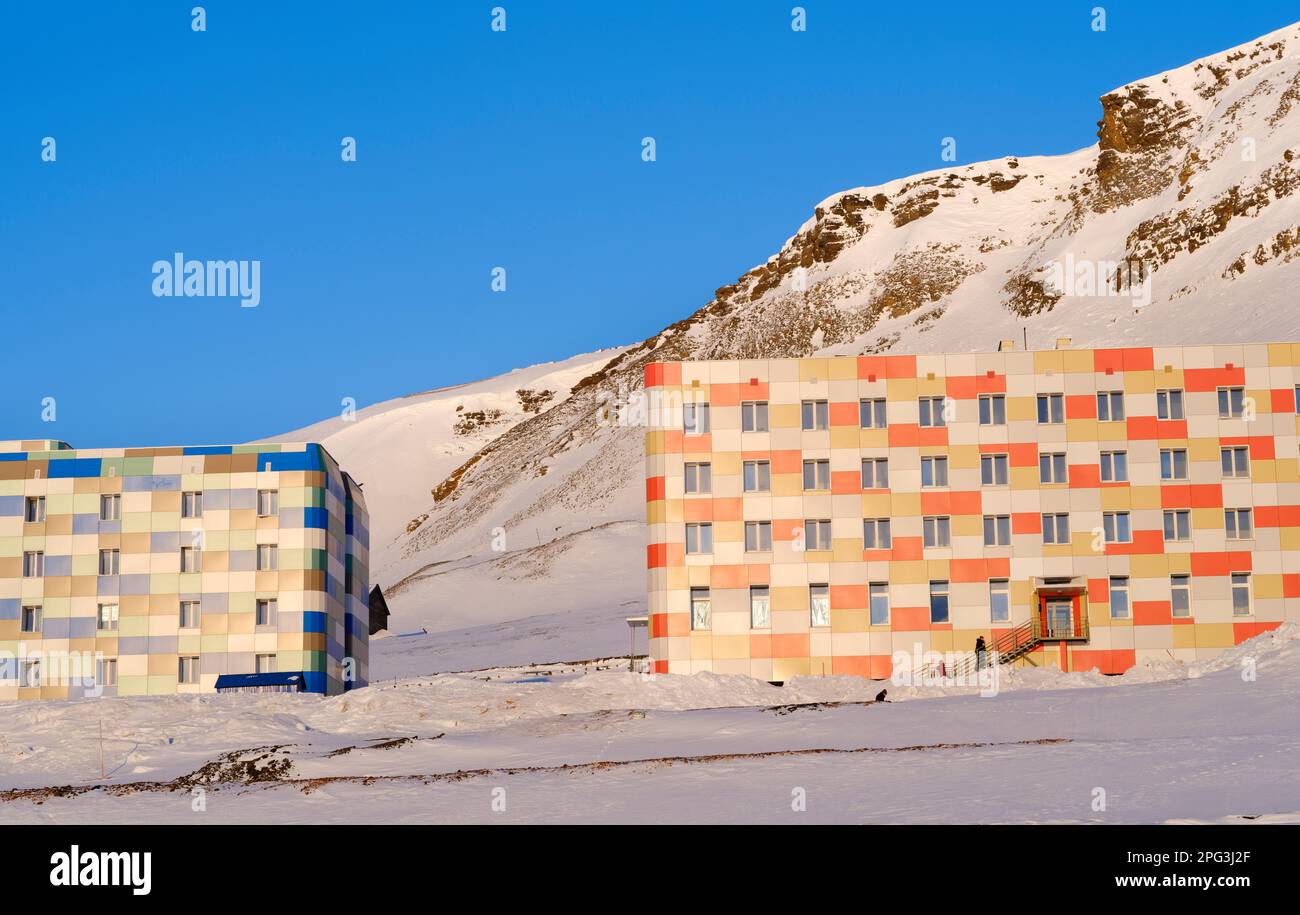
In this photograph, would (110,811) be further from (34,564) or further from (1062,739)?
(34,564)

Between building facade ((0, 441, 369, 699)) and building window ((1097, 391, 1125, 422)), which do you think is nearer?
building window ((1097, 391, 1125, 422))

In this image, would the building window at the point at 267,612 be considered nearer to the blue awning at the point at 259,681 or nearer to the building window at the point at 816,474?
the blue awning at the point at 259,681

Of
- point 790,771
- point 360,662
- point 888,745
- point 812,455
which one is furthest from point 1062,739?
point 360,662

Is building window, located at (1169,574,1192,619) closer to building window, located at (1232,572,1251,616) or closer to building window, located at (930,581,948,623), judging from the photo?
building window, located at (1232,572,1251,616)

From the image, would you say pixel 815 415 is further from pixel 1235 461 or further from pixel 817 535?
pixel 1235 461

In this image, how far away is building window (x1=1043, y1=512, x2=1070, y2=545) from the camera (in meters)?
71.9

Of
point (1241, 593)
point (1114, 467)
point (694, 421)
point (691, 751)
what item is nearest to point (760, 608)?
point (694, 421)

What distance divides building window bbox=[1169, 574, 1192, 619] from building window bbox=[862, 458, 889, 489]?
12559mm

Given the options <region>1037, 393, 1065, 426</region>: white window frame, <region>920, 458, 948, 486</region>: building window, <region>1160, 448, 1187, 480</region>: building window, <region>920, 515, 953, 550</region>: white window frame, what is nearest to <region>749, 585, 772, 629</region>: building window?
<region>920, 515, 953, 550</region>: white window frame

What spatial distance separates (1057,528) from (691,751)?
29559 mm

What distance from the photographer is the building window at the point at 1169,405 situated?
7269 centimetres

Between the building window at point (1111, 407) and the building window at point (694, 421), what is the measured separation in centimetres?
1659

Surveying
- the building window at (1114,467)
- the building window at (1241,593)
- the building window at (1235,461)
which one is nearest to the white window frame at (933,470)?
the building window at (1114,467)
